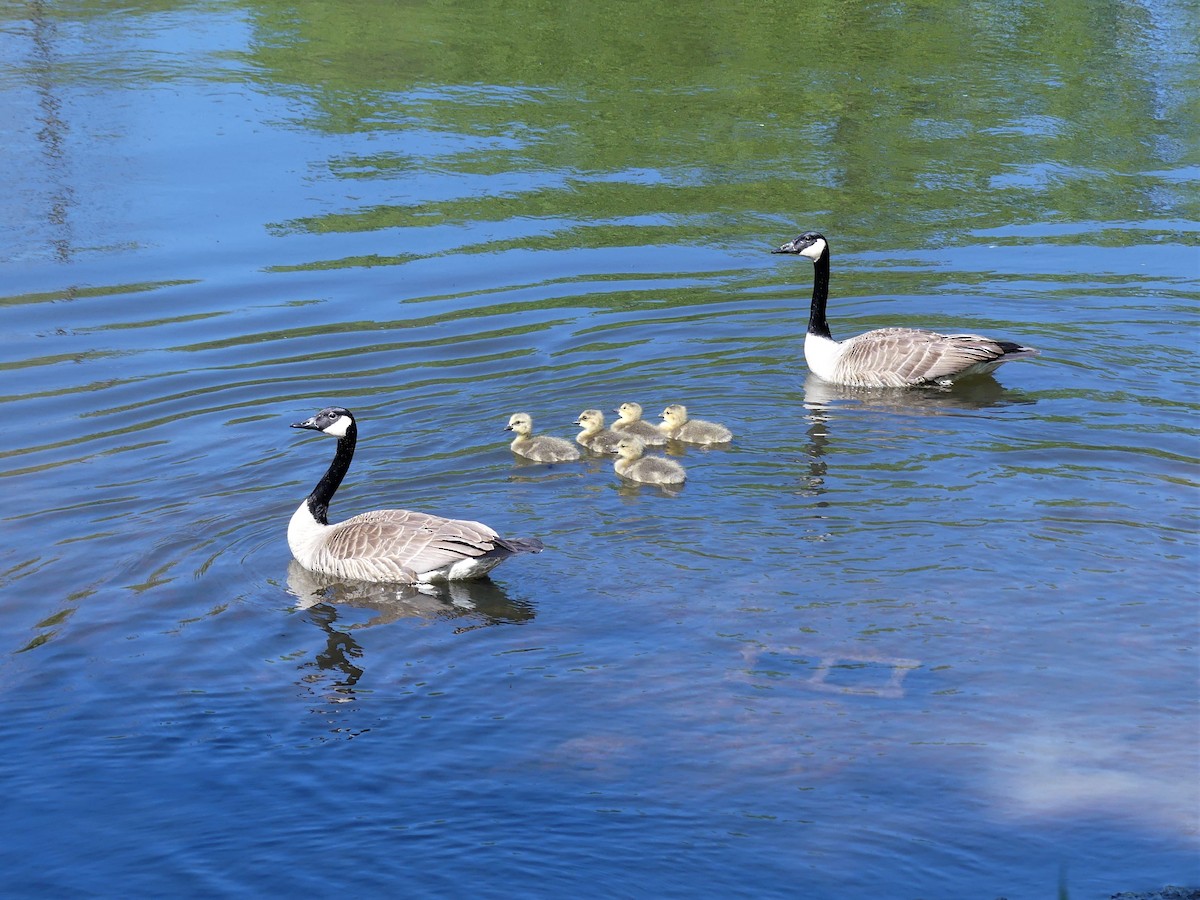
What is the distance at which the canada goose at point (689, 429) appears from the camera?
1259 centimetres

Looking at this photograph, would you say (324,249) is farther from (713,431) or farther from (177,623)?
(177,623)

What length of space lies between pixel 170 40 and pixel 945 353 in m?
16.6

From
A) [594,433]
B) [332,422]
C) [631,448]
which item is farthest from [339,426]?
[594,433]

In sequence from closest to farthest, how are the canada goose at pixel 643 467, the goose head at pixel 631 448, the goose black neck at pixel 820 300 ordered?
the canada goose at pixel 643 467 → the goose head at pixel 631 448 → the goose black neck at pixel 820 300

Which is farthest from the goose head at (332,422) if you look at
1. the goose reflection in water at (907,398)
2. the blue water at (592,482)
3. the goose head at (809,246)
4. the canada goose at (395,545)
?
→ the goose head at (809,246)

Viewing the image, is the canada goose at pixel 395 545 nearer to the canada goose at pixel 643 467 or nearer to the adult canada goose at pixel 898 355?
the canada goose at pixel 643 467

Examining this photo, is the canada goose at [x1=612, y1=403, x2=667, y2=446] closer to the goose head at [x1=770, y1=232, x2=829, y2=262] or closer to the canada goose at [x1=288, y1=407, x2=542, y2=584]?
the canada goose at [x1=288, y1=407, x2=542, y2=584]

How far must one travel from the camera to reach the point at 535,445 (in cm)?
1259

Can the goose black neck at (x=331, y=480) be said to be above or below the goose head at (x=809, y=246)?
below

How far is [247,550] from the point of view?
36.8ft

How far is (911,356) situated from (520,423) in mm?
3981

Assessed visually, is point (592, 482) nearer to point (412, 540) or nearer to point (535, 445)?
point (535, 445)

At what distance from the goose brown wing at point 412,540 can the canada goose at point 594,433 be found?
253cm

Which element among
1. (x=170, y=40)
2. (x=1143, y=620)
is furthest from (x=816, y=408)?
(x=170, y=40)
